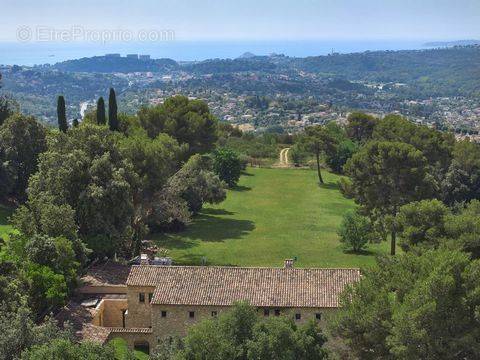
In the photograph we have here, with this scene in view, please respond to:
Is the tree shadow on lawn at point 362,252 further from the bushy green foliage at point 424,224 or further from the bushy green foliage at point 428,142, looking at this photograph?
the bushy green foliage at point 428,142

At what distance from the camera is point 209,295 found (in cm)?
2669

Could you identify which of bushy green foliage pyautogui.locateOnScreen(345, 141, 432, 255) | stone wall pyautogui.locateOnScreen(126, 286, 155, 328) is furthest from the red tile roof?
bushy green foliage pyautogui.locateOnScreen(345, 141, 432, 255)

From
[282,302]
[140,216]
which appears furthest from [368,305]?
[140,216]

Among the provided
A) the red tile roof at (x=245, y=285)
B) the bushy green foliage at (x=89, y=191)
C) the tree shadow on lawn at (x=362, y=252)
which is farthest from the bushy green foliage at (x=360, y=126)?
the red tile roof at (x=245, y=285)

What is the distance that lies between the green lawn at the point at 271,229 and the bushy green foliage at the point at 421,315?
1598 centimetres

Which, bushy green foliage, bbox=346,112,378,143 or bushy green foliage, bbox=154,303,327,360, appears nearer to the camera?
bushy green foliage, bbox=154,303,327,360

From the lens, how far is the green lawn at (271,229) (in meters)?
39.3

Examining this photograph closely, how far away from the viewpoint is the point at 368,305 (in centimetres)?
2119

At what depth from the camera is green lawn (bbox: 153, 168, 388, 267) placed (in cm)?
3931

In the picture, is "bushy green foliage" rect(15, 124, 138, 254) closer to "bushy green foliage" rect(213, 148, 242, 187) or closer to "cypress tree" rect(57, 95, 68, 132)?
"cypress tree" rect(57, 95, 68, 132)

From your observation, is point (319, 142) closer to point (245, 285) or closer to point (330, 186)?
point (330, 186)

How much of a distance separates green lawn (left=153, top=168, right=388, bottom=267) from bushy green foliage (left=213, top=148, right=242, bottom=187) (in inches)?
61.6

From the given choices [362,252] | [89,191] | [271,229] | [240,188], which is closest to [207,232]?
[271,229]

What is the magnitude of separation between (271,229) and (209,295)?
69.1ft
